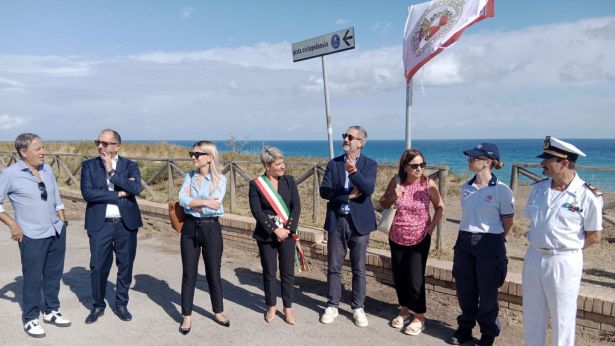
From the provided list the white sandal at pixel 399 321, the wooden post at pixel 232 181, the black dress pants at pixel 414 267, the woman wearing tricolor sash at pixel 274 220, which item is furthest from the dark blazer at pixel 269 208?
the wooden post at pixel 232 181

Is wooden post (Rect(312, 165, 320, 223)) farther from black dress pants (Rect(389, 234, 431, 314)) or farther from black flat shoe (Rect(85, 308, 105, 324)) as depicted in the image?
black flat shoe (Rect(85, 308, 105, 324))

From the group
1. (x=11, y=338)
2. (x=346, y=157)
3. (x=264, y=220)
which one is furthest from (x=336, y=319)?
(x=11, y=338)

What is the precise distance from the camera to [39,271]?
4109mm

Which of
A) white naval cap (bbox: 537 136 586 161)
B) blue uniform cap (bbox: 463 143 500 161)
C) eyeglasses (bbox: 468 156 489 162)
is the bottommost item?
eyeglasses (bbox: 468 156 489 162)

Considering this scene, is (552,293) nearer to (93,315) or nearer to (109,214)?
(109,214)

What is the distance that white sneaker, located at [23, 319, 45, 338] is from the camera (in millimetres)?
4031

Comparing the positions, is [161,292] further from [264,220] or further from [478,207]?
[478,207]

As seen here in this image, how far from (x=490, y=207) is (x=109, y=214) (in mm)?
3375

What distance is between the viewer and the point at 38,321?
13.6 feet

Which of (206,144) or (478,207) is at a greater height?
(206,144)

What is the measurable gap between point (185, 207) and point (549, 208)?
2.94 m

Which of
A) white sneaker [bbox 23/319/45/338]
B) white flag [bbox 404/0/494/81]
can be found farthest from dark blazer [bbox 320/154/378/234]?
white sneaker [bbox 23/319/45/338]

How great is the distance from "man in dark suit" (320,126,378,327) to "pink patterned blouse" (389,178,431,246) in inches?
12.3

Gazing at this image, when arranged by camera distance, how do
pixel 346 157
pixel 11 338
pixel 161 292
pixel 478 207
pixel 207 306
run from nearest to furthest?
1. pixel 478 207
2. pixel 11 338
3. pixel 346 157
4. pixel 207 306
5. pixel 161 292
